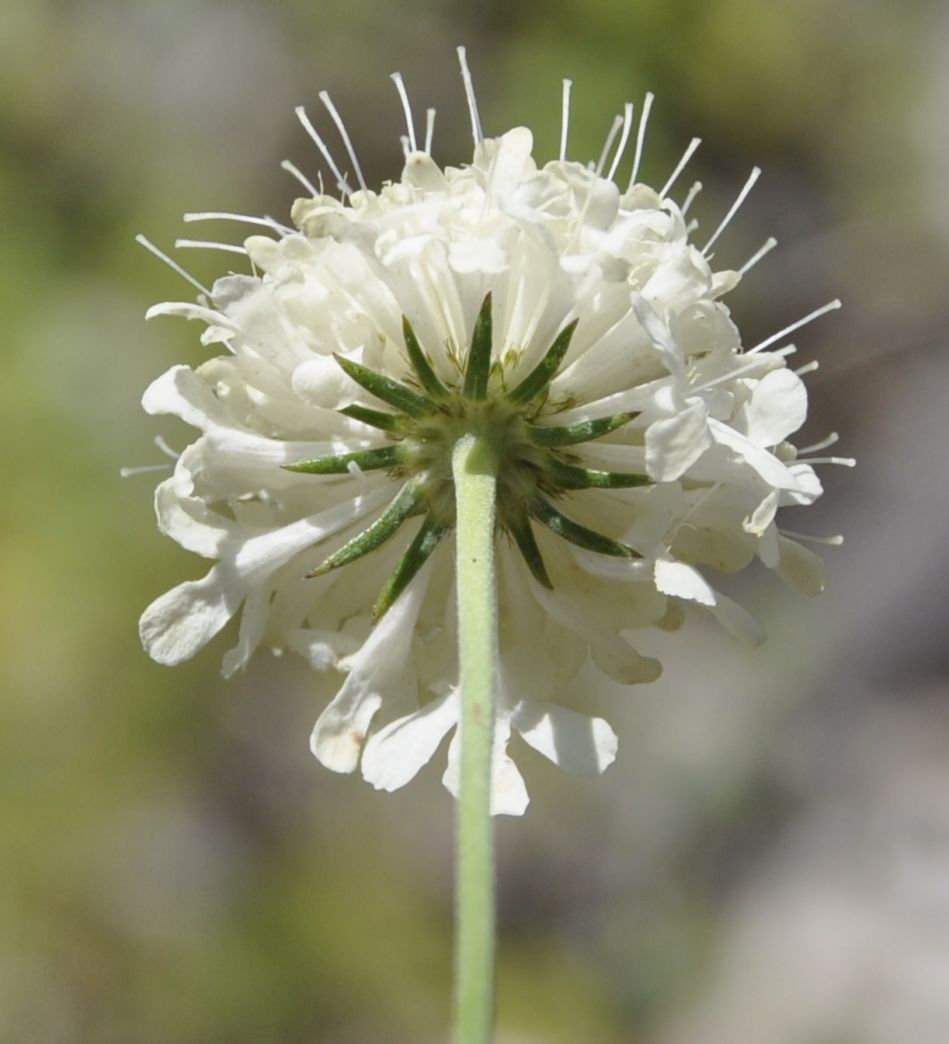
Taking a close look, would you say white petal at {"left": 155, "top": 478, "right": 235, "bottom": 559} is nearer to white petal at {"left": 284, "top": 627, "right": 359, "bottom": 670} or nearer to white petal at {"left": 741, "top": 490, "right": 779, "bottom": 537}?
white petal at {"left": 284, "top": 627, "right": 359, "bottom": 670}

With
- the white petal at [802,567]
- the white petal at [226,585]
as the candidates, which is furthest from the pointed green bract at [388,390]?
the white petal at [802,567]

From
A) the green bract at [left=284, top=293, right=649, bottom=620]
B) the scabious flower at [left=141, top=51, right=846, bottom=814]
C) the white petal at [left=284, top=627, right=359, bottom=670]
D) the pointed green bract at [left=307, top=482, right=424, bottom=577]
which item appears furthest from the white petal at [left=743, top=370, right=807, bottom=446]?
the white petal at [left=284, top=627, right=359, bottom=670]

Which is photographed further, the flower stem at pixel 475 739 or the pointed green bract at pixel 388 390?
the pointed green bract at pixel 388 390

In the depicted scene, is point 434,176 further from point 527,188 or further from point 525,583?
point 525,583

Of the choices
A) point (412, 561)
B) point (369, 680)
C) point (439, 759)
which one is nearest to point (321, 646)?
point (369, 680)

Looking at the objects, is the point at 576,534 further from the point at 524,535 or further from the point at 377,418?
the point at 377,418

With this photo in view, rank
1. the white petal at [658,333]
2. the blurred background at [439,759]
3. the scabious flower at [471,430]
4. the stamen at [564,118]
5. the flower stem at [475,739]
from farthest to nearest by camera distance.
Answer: the blurred background at [439,759] < the stamen at [564,118] < the scabious flower at [471,430] < the white petal at [658,333] < the flower stem at [475,739]

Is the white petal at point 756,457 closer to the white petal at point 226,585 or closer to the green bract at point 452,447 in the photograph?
the green bract at point 452,447
